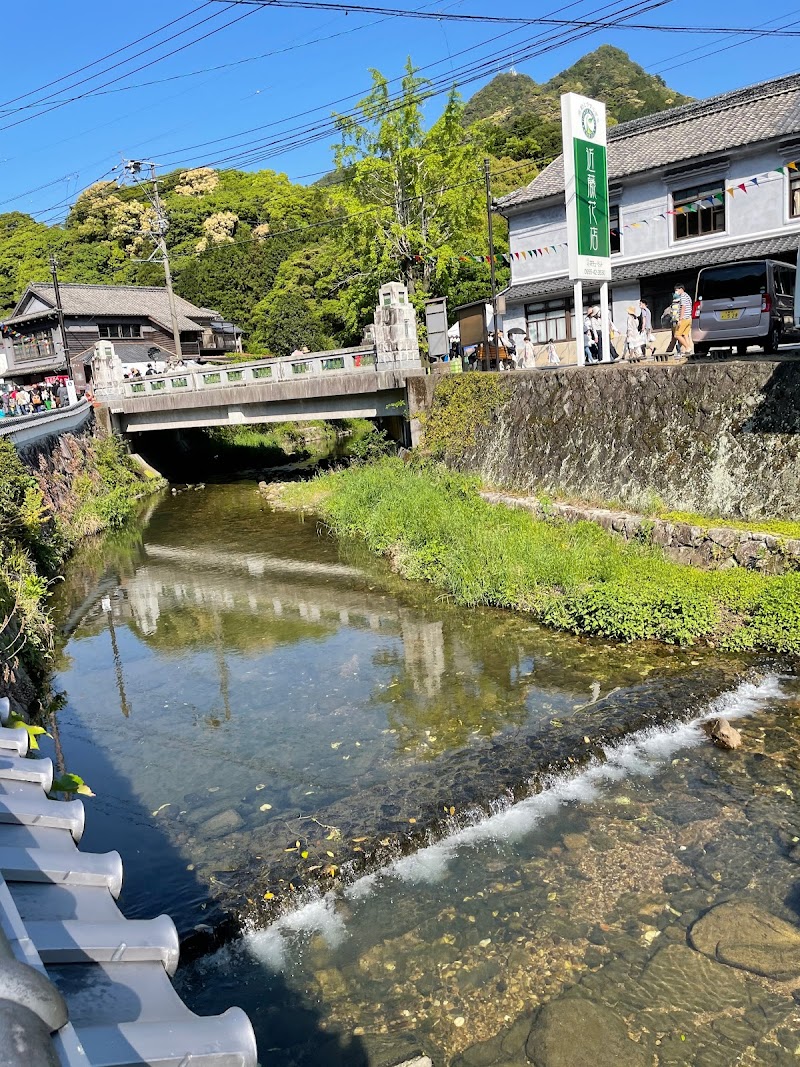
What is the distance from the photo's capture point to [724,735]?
880 centimetres

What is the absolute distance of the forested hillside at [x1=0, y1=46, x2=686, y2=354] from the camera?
33.4 meters

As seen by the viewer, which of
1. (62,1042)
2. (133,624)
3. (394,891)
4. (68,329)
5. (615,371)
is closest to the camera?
(62,1042)

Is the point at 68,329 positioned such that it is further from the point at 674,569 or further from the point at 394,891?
the point at 394,891

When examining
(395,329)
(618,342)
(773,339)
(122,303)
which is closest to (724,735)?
(773,339)

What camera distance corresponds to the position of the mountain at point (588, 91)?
7500 cm

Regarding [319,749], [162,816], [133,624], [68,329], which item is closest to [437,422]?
[133,624]

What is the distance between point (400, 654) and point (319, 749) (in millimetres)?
3406

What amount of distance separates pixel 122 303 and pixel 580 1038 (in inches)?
2011

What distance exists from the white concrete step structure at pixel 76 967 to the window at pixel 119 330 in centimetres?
4913

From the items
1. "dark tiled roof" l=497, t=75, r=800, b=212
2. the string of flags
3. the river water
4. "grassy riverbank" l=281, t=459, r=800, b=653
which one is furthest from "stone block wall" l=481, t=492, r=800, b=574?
"dark tiled roof" l=497, t=75, r=800, b=212

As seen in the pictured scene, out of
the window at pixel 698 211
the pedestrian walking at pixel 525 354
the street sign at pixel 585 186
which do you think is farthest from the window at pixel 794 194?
the street sign at pixel 585 186

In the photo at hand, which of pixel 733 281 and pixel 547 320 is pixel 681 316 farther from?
pixel 547 320

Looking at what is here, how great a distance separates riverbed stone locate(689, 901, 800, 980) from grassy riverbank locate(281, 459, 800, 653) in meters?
5.44

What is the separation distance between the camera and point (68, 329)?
1822 inches
